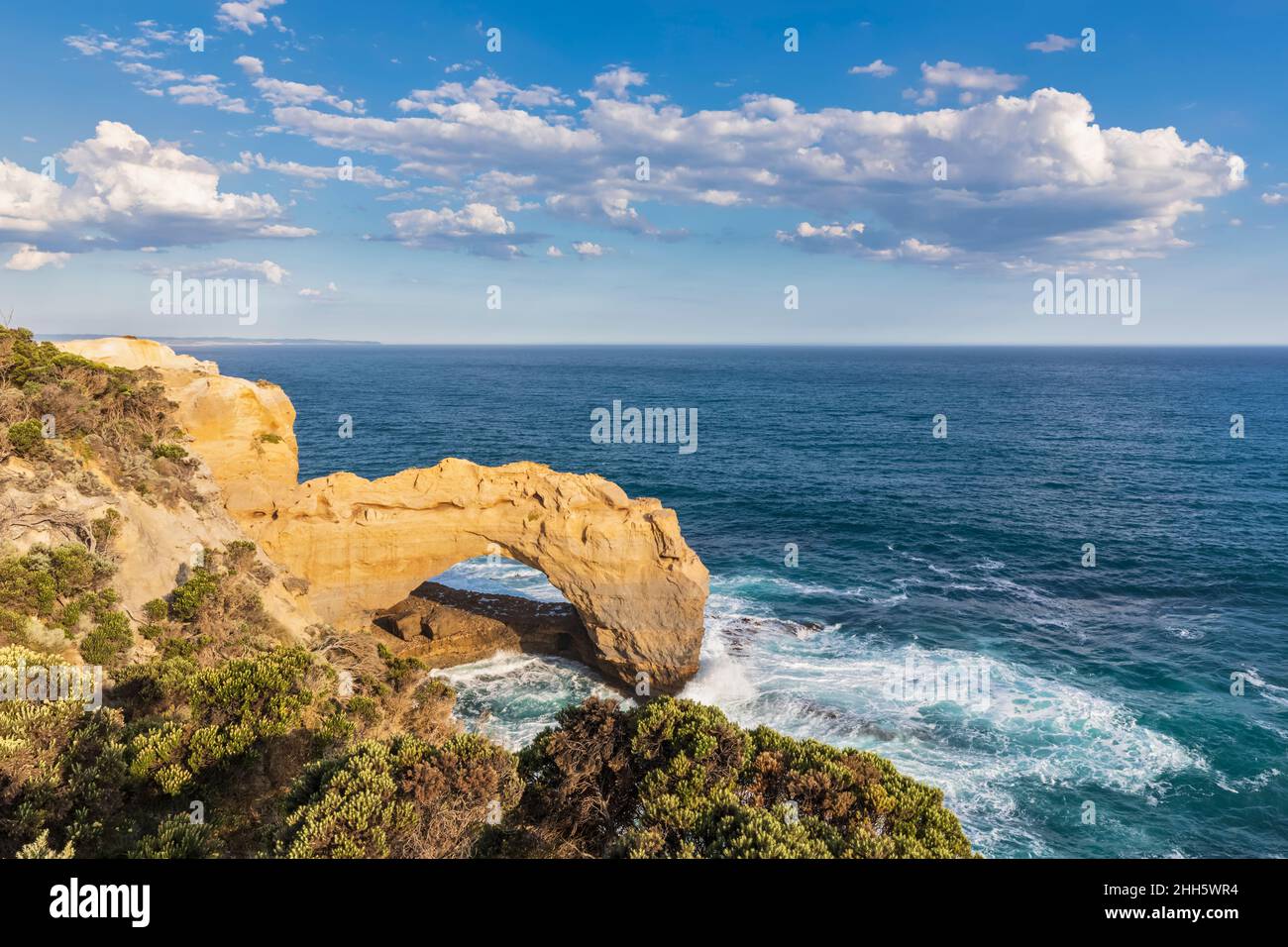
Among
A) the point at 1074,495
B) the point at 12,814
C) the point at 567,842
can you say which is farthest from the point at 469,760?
the point at 1074,495

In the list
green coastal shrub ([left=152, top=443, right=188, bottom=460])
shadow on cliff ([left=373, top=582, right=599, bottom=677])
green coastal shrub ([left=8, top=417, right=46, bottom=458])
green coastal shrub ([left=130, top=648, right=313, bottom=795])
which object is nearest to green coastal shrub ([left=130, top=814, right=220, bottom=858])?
green coastal shrub ([left=130, top=648, right=313, bottom=795])

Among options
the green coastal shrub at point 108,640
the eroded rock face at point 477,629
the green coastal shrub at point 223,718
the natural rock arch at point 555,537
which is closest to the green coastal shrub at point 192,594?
the green coastal shrub at point 108,640

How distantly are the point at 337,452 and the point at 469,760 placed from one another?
6554 centimetres

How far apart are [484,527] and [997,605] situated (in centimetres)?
2905

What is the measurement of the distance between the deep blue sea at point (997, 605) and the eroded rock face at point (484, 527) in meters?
3.35

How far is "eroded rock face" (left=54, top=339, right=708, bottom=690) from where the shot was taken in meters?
32.4

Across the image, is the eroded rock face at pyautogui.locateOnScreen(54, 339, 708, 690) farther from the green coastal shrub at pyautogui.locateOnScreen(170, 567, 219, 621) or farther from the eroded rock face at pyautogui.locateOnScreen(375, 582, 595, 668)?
the green coastal shrub at pyautogui.locateOnScreen(170, 567, 219, 621)

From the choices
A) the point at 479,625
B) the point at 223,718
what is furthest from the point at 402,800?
the point at 479,625

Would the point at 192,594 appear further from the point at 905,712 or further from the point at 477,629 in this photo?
the point at 905,712

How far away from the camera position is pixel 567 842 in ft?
41.8

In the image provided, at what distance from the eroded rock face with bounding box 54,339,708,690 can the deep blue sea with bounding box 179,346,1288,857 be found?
132 inches

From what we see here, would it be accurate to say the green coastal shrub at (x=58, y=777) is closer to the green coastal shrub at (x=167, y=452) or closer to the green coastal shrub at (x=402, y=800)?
the green coastal shrub at (x=402, y=800)
